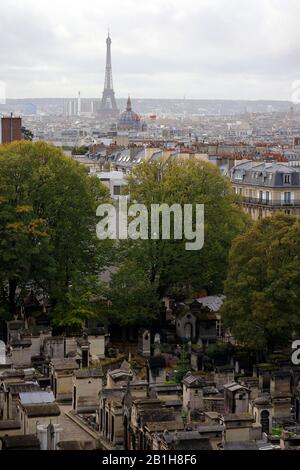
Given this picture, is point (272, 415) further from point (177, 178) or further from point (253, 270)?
point (177, 178)

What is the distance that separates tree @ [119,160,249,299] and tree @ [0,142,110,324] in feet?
6.79

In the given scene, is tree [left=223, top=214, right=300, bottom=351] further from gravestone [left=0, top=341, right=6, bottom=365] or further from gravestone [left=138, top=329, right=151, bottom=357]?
gravestone [left=0, top=341, right=6, bottom=365]

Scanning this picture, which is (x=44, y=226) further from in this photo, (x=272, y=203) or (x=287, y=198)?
(x=287, y=198)

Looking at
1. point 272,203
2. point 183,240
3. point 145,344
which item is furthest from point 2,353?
point 272,203

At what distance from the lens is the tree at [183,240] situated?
1925 inches

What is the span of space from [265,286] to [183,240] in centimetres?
703

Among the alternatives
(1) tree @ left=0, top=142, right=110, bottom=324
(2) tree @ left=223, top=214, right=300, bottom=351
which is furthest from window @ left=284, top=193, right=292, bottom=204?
(2) tree @ left=223, top=214, right=300, bottom=351

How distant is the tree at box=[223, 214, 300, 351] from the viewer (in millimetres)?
41906

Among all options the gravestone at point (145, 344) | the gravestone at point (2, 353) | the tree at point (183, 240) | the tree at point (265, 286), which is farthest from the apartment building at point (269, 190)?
the gravestone at point (2, 353)

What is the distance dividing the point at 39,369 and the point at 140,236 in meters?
9.98

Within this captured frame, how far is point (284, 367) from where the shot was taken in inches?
1622

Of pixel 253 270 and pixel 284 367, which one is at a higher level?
pixel 253 270

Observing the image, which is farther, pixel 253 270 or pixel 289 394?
pixel 253 270

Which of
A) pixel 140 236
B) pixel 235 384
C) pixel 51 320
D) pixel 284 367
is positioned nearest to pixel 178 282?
pixel 140 236
